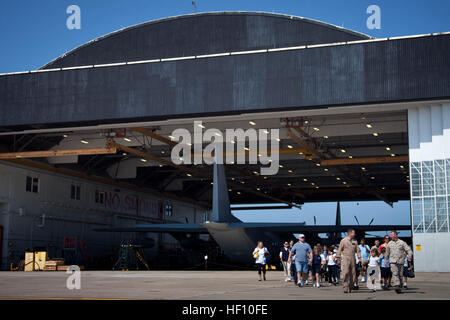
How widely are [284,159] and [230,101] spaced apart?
60.3ft

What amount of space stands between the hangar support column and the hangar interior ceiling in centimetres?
314

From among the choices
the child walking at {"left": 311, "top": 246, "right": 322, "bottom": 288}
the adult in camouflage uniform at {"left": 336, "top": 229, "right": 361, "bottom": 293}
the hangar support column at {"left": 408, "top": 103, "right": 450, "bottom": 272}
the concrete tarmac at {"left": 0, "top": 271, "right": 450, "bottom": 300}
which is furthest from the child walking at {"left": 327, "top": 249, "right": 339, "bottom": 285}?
the hangar support column at {"left": 408, "top": 103, "right": 450, "bottom": 272}

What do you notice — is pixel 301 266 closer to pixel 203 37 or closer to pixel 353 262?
pixel 353 262

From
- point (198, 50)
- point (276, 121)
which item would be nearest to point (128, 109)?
point (198, 50)

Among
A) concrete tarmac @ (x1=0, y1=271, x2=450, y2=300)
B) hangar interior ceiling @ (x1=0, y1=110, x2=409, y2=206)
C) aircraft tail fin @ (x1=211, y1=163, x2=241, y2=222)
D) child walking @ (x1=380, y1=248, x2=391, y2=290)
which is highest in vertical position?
Result: hangar interior ceiling @ (x1=0, y1=110, x2=409, y2=206)

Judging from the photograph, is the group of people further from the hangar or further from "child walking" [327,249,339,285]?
the hangar

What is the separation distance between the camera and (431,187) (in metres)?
28.6

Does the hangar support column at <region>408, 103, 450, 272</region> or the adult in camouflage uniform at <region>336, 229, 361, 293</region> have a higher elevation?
the hangar support column at <region>408, 103, 450, 272</region>

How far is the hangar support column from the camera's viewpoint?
27922mm

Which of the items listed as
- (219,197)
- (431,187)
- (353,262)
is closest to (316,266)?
(353,262)

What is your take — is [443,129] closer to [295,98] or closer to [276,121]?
[295,98]

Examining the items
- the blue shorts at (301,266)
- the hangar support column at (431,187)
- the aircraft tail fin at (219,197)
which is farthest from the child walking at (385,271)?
the aircraft tail fin at (219,197)
